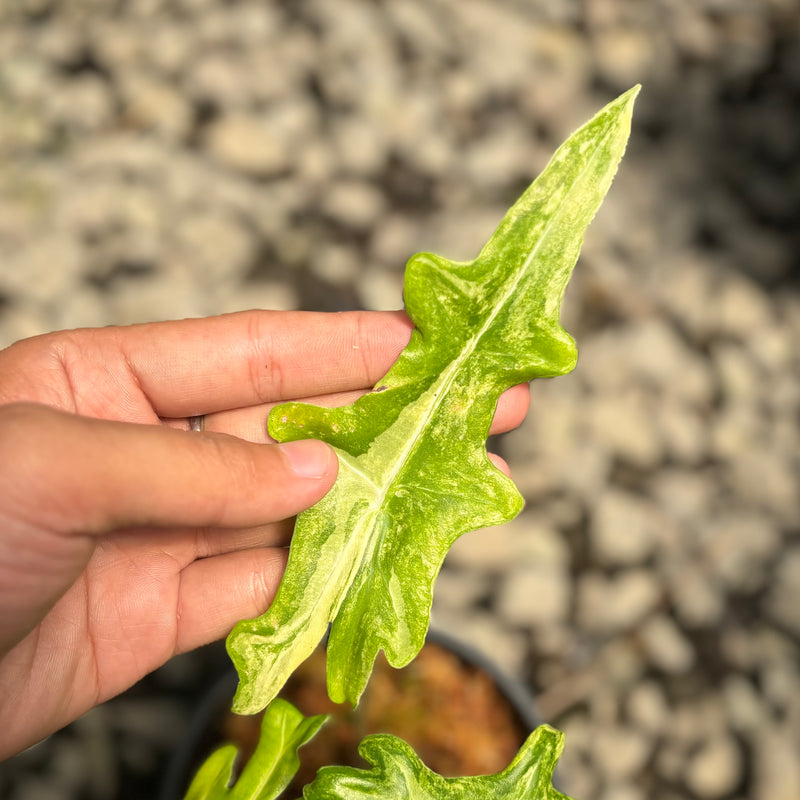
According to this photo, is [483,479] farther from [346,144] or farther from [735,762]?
[346,144]

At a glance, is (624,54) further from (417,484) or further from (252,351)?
(417,484)

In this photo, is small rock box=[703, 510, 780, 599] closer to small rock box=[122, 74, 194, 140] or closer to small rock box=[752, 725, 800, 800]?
small rock box=[752, 725, 800, 800]

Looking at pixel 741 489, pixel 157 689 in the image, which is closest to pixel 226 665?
pixel 157 689

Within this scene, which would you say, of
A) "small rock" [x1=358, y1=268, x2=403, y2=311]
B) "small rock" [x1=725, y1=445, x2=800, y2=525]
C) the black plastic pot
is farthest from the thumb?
"small rock" [x1=725, y1=445, x2=800, y2=525]

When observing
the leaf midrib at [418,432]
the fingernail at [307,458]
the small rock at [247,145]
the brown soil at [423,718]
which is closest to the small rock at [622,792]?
the brown soil at [423,718]

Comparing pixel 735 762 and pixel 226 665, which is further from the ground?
pixel 226 665

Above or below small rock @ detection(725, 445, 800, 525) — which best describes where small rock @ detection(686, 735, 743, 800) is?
below

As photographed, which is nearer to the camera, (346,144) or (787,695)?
(787,695)
